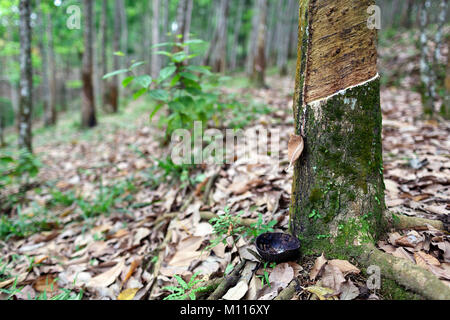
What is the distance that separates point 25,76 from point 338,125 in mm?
6139

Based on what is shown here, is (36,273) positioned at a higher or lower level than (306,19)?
lower

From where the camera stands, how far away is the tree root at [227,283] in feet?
5.68

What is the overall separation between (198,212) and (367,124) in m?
1.70

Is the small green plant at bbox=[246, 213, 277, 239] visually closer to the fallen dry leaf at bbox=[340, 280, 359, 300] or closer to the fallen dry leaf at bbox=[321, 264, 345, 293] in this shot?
the fallen dry leaf at bbox=[321, 264, 345, 293]

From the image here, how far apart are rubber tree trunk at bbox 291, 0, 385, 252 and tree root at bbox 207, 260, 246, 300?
1.61 ft

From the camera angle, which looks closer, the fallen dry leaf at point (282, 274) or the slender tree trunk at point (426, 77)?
the fallen dry leaf at point (282, 274)

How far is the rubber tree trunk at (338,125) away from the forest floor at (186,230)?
0.74 ft

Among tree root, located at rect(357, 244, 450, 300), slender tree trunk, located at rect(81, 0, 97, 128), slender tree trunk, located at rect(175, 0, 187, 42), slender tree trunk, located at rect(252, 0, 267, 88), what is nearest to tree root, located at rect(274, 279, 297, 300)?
tree root, located at rect(357, 244, 450, 300)

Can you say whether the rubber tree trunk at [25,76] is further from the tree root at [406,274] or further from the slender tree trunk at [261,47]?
the tree root at [406,274]

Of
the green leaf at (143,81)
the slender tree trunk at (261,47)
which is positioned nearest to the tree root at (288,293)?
the green leaf at (143,81)

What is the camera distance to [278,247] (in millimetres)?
1847

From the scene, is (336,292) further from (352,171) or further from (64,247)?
(64,247)
